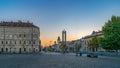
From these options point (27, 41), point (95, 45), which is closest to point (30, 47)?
point (27, 41)

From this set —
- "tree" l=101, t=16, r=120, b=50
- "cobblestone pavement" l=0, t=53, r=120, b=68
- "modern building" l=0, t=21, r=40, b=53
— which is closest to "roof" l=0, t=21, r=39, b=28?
"modern building" l=0, t=21, r=40, b=53

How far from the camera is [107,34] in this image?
84.9m

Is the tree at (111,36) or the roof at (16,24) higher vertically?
the roof at (16,24)

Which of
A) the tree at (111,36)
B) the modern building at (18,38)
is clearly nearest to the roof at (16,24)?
the modern building at (18,38)

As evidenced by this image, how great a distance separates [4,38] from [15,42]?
599 centimetres

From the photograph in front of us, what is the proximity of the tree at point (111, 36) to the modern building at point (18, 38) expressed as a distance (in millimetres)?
63202

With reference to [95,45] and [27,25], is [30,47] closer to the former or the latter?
[27,25]

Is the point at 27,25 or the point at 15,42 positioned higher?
the point at 27,25

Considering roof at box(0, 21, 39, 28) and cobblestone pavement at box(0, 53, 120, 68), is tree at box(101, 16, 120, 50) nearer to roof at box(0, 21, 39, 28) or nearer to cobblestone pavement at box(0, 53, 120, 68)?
cobblestone pavement at box(0, 53, 120, 68)

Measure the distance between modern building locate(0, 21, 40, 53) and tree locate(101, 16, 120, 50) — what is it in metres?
63.2

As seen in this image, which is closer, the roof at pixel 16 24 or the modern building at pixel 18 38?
the modern building at pixel 18 38

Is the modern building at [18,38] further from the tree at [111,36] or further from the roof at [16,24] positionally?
the tree at [111,36]

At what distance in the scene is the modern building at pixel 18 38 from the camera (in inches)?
5551

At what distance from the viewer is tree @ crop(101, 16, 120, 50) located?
80.1m
